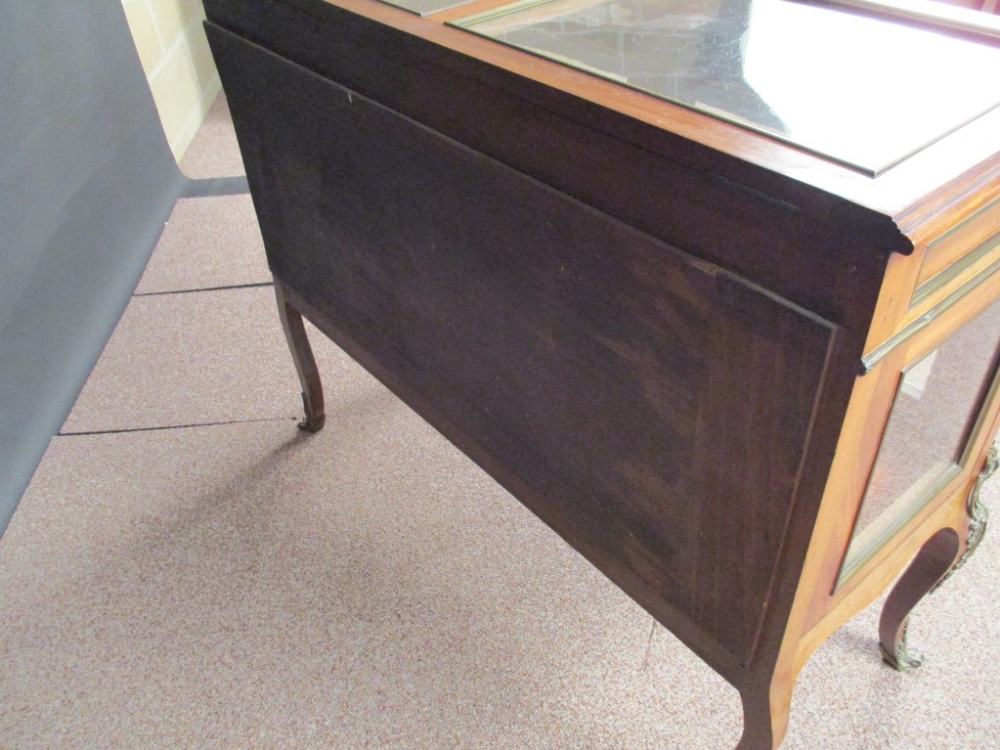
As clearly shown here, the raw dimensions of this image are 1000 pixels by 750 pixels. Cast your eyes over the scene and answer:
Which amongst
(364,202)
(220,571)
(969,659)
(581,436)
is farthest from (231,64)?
(969,659)

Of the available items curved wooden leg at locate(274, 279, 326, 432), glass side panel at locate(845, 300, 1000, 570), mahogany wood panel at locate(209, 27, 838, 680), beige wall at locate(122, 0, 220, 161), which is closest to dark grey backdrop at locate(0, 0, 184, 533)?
beige wall at locate(122, 0, 220, 161)

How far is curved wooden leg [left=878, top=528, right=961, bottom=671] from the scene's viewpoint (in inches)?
40.6

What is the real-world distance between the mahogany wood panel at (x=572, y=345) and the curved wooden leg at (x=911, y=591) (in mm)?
391

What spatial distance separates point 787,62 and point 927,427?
359mm

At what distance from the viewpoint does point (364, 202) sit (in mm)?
1026

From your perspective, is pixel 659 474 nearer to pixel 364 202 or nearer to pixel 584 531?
pixel 584 531

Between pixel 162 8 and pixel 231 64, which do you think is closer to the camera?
pixel 231 64

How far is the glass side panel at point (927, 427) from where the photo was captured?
691 millimetres

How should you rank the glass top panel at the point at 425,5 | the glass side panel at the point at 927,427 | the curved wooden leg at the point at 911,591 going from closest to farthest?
the glass side panel at the point at 927,427 → the glass top panel at the point at 425,5 → the curved wooden leg at the point at 911,591

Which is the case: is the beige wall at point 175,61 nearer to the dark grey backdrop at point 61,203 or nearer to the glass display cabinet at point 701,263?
the dark grey backdrop at point 61,203

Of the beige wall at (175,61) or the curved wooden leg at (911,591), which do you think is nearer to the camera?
the curved wooden leg at (911,591)

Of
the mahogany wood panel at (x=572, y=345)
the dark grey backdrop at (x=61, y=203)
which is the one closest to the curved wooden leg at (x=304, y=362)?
the mahogany wood panel at (x=572, y=345)

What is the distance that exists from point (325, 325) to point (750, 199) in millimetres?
871

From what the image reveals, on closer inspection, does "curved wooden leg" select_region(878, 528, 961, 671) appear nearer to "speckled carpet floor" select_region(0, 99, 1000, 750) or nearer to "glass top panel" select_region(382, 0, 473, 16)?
"speckled carpet floor" select_region(0, 99, 1000, 750)
